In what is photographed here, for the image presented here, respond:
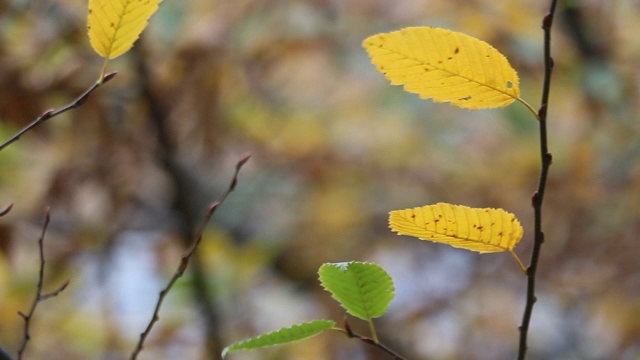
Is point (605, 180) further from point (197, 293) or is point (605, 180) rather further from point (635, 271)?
point (197, 293)

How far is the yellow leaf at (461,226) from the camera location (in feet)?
1.48

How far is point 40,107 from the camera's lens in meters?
1.27

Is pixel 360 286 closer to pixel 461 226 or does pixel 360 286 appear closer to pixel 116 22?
pixel 461 226

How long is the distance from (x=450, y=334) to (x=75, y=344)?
101 centimetres

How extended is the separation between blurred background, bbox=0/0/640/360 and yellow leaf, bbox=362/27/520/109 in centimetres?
90

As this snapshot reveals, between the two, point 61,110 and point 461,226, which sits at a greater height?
point 61,110

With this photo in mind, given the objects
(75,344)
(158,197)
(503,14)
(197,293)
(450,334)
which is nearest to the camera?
(197,293)

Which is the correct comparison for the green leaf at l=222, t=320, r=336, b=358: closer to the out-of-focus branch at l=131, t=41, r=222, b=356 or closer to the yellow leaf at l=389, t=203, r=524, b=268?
the yellow leaf at l=389, t=203, r=524, b=268

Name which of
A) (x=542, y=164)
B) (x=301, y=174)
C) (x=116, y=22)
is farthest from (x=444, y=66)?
(x=301, y=174)

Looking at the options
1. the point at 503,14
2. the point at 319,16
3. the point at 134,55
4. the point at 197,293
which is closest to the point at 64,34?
the point at 134,55

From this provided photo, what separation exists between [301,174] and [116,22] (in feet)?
5.27

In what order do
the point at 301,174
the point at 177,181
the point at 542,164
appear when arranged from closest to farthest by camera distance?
the point at 542,164 < the point at 177,181 < the point at 301,174

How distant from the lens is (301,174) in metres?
2.10

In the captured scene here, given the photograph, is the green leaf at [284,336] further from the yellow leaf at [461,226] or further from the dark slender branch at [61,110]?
the dark slender branch at [61,110]
